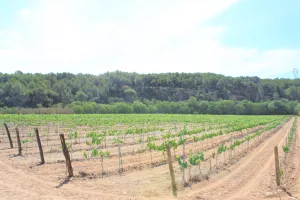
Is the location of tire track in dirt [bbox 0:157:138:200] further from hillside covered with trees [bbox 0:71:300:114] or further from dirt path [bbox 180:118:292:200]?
hillside covered with trees [bbox 0:71:300:114]

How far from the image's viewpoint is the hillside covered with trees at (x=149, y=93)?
95.6 metres

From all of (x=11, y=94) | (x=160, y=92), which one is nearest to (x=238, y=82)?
(x=160, y=92)

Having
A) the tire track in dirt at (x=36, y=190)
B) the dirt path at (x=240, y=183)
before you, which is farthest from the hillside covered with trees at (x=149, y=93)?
the dirt path at (x=240, y=183)

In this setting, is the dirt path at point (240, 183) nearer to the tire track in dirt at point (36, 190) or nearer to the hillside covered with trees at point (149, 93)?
the tire track in dirt at point (36, 190)

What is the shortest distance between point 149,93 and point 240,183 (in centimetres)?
13089

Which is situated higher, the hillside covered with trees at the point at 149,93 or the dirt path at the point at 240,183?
the hillside covered with trees at the point at 149,93

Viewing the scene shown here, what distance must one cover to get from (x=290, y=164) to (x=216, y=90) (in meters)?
134

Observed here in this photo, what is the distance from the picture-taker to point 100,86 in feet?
438

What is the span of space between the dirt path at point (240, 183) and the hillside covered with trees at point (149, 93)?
243 ft

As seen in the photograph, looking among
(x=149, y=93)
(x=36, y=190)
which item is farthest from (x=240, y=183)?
(x=149, y=93)

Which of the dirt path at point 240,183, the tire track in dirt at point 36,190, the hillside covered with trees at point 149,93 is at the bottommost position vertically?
the dirt path at point 240,183

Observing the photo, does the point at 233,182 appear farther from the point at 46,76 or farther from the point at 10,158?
the point at 46,76

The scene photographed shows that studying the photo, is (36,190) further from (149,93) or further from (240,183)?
(149,93)

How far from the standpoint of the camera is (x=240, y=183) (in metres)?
11.8
